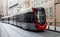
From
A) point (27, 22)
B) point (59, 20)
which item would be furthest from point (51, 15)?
point (27, 22)

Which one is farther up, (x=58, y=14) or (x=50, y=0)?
(x=50, y=0)

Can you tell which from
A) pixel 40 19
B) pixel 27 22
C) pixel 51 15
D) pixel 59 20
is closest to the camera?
pixel 40 19

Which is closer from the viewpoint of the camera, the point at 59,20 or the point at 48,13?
the point at 59,20

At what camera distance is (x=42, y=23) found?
2544cm

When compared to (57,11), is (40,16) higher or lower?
lower

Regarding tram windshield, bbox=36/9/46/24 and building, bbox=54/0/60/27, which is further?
building, bbox=54/0/60/27

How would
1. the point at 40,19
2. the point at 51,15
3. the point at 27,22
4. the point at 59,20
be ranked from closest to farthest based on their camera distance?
the point at 40,19 < the point at 27,22 < the point at 59,20 < the point at 51,15

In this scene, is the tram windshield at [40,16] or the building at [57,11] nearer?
the tram windshield at [40,16]

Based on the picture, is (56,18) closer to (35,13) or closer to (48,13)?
(48,13)

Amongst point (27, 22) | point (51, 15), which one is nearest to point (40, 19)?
point (27, 22)

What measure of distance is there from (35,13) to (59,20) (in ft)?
49.9

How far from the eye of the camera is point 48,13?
45594 mm

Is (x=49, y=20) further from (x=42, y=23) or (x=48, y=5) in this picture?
(x=42, y=23)

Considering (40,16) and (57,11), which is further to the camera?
(57,11)
